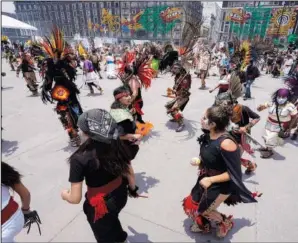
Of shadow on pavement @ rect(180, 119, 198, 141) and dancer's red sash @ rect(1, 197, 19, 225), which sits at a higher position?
dancer's red sash @ rect(1, 197, 19, 225)

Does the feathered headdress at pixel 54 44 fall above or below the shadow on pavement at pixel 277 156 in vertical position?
above

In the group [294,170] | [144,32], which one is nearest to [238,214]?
[294,170]

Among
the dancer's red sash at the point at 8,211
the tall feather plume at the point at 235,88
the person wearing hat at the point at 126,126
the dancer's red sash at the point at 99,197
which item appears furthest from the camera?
the tall feather plume at the point at 235,88

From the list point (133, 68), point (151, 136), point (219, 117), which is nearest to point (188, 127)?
point (151, 136)

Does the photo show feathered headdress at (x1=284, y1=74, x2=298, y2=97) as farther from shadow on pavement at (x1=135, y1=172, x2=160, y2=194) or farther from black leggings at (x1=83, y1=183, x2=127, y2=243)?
black leggings at (x1=83, y1=183, x2=127, y2=243)

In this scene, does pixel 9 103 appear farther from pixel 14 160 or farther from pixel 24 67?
pixel 14 160

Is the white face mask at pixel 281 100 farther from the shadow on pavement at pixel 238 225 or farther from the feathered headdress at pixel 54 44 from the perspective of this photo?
the feathered headdress at pixel 54 44

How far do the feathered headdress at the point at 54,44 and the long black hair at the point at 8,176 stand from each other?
3264 mm

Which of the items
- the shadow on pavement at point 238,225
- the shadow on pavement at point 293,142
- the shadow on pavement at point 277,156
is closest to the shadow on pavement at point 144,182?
the shadow on pavement at point 238,225

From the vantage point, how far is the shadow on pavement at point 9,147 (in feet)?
14.8

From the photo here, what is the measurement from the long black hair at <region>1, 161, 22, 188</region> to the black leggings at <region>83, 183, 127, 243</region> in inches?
24.8

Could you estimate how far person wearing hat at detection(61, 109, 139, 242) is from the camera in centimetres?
153

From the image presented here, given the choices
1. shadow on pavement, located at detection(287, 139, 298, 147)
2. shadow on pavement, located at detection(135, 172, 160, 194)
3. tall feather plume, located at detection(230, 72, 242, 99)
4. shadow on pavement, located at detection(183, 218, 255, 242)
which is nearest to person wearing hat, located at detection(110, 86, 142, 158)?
shadow on pavement, located at detection(135, 172, 160, 194)

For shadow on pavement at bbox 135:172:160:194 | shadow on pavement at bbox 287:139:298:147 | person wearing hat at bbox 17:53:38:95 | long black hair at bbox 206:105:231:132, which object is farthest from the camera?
person wearing hat at bbox 17:53:38:95
